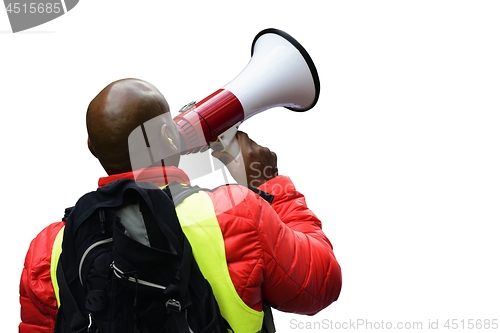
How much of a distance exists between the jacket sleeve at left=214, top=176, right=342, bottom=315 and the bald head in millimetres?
359

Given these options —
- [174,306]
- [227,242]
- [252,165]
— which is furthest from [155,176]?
[252,165]

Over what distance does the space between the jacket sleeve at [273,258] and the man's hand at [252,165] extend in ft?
1.04

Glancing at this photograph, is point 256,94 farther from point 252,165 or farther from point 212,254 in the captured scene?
point 212,254

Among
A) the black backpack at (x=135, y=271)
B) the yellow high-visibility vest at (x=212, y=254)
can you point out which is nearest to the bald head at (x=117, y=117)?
the black backpack at (x=135, y=271)

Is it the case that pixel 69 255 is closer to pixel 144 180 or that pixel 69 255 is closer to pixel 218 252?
pixel 144 180

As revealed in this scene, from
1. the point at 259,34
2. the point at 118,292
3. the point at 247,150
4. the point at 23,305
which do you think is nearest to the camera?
the point at 118,292

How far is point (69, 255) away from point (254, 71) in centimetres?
118

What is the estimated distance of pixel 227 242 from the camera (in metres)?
2.27

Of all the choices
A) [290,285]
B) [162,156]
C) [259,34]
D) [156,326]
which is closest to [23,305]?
[156,326]

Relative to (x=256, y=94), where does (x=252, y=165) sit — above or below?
below

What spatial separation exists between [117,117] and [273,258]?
0.71 m

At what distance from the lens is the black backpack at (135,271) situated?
2.19 meters

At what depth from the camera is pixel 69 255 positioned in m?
2.32

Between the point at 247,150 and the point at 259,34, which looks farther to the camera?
the point at 259,34
